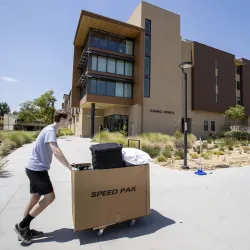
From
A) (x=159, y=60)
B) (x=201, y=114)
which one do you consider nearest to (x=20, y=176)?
(x=159, y=60)

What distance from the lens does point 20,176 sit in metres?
6.37

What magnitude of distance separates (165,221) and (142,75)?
24.1m

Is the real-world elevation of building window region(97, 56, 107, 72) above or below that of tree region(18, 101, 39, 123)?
above

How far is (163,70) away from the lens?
28.8 m

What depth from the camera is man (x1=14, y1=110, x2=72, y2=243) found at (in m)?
2.78

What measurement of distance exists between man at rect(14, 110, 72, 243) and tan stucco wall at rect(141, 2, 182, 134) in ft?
80.0

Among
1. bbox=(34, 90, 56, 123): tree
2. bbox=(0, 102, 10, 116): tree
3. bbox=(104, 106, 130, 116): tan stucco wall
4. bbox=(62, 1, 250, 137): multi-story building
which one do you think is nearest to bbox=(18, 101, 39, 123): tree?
bbox=(34, 90, 56, 123): tree

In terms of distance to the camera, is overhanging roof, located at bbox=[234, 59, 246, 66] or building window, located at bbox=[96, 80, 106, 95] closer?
building window, located at bbox=[96, 80, 106, 95]

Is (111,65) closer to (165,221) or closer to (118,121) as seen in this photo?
(118,121)

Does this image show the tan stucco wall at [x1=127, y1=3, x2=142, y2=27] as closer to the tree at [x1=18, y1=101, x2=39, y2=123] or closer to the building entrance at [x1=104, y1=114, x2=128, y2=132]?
the building entrance at [x1=104, y1=114, x2=128, y2=132]

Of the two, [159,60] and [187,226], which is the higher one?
[159,60]

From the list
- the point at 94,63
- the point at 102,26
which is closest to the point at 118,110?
the point at 94,63

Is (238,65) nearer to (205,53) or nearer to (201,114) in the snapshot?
(205,53)

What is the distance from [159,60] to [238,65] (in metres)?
20.3
